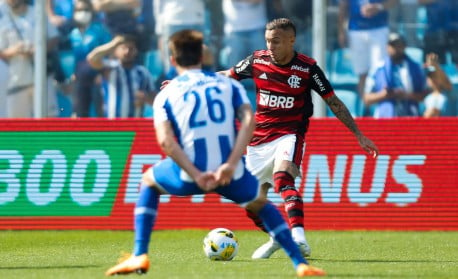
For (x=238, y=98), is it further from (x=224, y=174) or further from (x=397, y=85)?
(x=397, y=85)

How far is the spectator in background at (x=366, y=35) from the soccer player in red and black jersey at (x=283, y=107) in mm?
4623

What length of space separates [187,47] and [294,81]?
10.2 ft

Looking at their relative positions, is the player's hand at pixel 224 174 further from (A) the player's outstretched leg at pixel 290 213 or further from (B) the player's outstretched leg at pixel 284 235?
(A) the player's outstretched leg at pixel 290 213

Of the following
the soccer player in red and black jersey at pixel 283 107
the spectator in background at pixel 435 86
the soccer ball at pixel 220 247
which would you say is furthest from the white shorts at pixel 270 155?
the spectator in background at pixel 435 86

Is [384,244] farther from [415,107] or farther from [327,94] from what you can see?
[415,107]

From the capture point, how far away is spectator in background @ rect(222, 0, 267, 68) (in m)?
15.1

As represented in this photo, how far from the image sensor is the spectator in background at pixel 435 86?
1490 cm

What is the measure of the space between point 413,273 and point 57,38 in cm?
871

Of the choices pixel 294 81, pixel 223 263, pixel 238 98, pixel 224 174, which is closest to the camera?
pixel 224 174

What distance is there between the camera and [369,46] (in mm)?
15070

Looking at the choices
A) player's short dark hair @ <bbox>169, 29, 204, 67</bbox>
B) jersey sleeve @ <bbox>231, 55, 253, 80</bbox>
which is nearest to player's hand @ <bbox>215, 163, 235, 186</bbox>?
player's short dark hair @ <bbox>169, 29, 204, 67</bbox>

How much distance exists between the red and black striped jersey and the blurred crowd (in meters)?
4.55

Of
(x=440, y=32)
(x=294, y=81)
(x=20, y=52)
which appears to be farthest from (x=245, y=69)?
(x=20, y=52)

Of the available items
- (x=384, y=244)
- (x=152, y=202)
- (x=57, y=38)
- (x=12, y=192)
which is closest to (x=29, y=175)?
(x=12, y=192)
